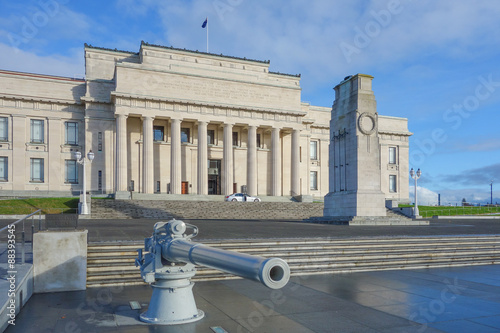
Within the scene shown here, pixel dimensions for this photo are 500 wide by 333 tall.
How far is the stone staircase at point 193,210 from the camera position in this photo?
35.3 m

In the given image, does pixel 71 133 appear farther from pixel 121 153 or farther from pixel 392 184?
pixel 392 184

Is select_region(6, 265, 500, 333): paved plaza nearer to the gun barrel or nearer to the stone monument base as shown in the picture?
the gun barrel

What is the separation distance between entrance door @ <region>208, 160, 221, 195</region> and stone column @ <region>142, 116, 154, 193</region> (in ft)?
31.7

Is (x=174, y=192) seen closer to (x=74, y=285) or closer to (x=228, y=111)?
(x=228, y=111)

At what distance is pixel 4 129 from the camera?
48.4m

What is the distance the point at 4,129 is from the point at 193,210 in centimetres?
2732

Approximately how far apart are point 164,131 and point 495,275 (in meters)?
46.7

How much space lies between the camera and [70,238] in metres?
9.50

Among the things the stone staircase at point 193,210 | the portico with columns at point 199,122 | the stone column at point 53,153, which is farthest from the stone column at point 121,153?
the stone staircase at point 193,210

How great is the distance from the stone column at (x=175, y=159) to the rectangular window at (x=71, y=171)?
12066mm

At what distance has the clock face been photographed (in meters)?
27.4

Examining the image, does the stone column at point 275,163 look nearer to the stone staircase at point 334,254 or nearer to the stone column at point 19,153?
the stone column at point 19,153

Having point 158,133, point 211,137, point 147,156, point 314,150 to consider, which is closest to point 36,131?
point 147,156

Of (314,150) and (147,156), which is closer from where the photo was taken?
(147,156)
